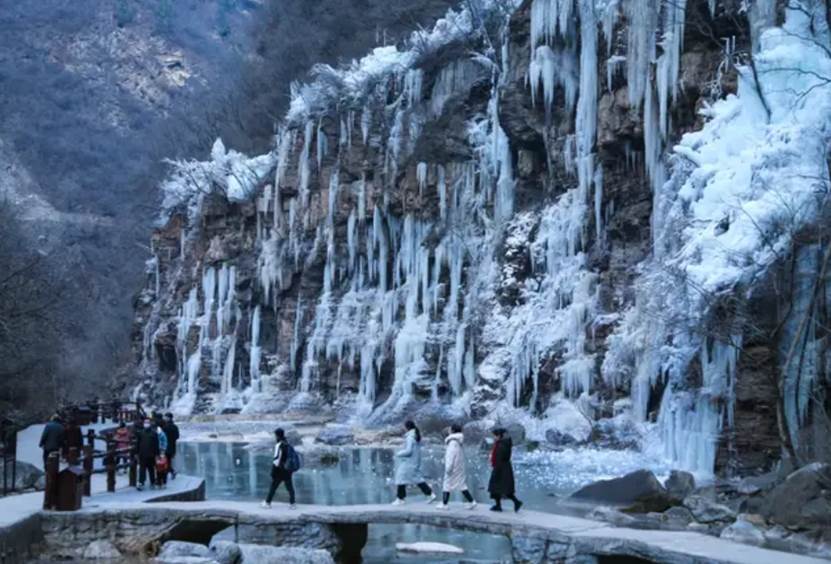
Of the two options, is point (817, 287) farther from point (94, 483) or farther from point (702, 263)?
point (94, 483)

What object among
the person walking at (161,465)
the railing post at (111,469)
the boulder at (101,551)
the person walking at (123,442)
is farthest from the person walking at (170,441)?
the boulder at (101,551)

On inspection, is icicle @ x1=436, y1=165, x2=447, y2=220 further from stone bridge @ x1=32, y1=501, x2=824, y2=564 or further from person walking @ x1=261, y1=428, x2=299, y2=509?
stone bridge @ x1=32, y1=501, x2=824, y2=564

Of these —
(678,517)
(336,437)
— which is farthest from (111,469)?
(336,437)

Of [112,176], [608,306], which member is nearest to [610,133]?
[608,306]

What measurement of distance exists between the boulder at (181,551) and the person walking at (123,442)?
458 cm

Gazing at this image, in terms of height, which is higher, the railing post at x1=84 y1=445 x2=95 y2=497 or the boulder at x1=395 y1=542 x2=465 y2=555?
the railing post at x1=84 y1=445 x2=95 y2=497

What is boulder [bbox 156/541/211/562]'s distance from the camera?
13329mm

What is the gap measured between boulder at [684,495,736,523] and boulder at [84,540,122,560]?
8840 millimetres

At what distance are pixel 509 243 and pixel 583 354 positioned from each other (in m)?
7.52

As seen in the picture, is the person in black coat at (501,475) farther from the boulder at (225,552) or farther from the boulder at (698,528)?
the boulder at (225,552)

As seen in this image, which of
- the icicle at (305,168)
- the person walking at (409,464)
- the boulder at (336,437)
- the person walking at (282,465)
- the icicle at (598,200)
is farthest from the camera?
the icicle at (305,168)

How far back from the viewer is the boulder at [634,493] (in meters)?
18.7

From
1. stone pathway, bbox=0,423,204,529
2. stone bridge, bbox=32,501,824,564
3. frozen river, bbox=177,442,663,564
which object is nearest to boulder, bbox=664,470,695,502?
frozen river, bbox=177,442,663,564

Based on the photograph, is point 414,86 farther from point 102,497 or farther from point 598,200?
point 102,497
